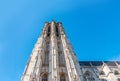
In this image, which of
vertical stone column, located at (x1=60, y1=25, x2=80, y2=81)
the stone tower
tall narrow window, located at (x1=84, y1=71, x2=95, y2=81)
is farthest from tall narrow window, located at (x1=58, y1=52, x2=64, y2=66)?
tall narrow window, located at (x1=84, y1=71, x2=95, y2=81)

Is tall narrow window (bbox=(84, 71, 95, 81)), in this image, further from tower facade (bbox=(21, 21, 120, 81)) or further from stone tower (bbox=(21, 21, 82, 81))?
stone tower (bbox=(21, 21, 82, 81))

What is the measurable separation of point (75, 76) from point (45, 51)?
989cm

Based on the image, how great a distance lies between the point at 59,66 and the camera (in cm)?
2684

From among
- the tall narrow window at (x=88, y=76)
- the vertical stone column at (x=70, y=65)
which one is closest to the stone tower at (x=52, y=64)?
the vertical stone column at (x=70, y=65)

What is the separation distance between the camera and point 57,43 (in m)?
33.8

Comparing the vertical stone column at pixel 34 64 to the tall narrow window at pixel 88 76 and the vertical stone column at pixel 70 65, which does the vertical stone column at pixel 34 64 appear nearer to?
the vertical stone column at pixel 70 65

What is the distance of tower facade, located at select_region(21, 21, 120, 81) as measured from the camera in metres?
24.1

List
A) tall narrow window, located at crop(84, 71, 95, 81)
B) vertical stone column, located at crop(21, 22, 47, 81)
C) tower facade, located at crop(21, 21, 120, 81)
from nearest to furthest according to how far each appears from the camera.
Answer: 1. vertical stone column, located at crop(21, 22, 47, 81)
2. tower facade, located at crop(21, 21, 120, 81)
3. tall narrow window, located at crop(84, 71, 95, 81)

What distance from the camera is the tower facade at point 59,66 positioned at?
24.1m

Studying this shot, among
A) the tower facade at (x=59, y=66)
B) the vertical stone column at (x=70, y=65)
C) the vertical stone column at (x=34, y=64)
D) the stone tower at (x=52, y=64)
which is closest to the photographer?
the vertical stone column at (x=70, y=65)

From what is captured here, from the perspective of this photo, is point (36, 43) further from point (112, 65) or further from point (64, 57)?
point (112, 65)

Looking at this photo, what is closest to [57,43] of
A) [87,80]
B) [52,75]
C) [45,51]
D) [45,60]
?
[45,51]

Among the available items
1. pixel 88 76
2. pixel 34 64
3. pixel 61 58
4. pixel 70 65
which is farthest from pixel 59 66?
pixel 88 76

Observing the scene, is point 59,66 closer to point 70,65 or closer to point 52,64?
point 52,64
